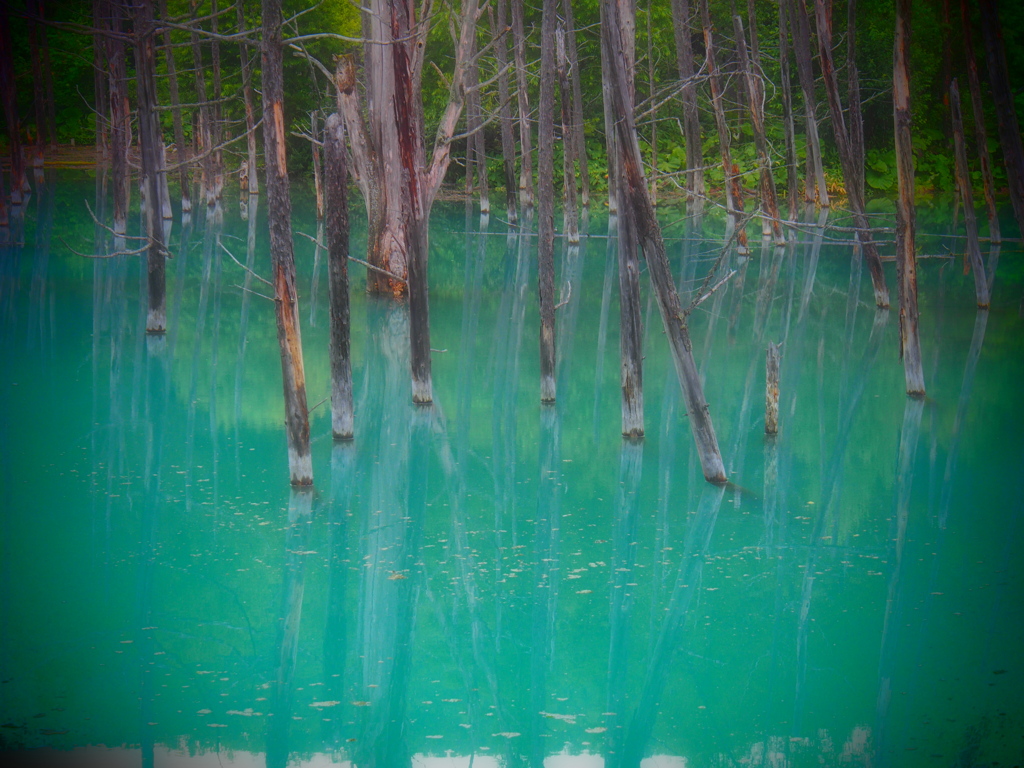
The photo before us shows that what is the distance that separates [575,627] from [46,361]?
9222 mm

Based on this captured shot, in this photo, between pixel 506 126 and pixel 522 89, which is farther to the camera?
pixel 506 126

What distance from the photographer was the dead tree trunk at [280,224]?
306 inches

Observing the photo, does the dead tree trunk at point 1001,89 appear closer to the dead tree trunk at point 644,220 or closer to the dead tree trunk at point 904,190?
the dead tree trunk at point 904,190

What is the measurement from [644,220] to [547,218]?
98.0 inches

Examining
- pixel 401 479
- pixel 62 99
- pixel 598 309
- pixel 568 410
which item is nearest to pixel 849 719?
pixel 401 479

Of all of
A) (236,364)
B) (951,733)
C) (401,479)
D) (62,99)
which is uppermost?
(62,99)

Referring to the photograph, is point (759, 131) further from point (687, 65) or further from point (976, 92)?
point (976, 92)

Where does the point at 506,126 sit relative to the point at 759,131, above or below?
above

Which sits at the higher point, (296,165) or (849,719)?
(296,165)

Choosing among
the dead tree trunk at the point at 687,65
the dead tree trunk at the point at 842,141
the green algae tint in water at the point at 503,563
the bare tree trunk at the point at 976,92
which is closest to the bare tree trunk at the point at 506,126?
the dead tree trunk at the point at 687,65

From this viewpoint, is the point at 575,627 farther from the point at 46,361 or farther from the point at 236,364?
the point at 46,361

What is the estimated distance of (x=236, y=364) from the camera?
13.2 meters

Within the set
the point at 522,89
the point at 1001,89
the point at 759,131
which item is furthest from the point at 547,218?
the point at 759,131

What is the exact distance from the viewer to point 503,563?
7.45 meters
